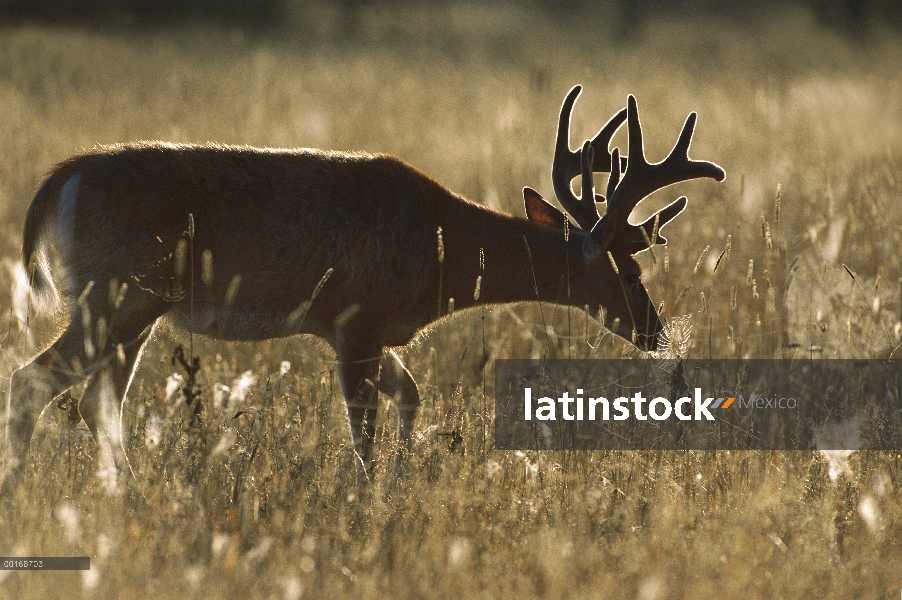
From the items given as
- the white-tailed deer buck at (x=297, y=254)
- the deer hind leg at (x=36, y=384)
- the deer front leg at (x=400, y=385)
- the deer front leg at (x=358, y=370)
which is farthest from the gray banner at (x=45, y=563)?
the deer front leg at (x=400, y=385)

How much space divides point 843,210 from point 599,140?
11.2 ft

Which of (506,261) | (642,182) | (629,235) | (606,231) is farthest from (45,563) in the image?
(642,182)

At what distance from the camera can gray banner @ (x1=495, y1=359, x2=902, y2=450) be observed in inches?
210

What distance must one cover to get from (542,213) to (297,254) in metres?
1.47

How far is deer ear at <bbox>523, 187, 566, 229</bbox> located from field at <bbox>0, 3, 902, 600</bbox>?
56 centimetres

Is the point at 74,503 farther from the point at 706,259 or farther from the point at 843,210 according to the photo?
the point at 843,210

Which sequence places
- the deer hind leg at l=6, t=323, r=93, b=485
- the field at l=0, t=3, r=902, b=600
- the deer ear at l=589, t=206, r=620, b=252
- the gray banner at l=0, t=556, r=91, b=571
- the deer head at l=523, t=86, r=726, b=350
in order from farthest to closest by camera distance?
1. the deer head at l=523, t=86, r=726, b=350
2. the deer ear at l=589, t=206, r=620, b=252
3. the deer hind leg at l=6, t=323, r=93, b=485
4. the field at l=0, t=3, r=902, b=600
5. the gray banner at l=0, t=556, r=91, b=571

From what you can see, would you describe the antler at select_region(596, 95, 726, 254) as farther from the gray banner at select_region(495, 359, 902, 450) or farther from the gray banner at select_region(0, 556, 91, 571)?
the gray banner at select_region(0, 556, 91, 571)

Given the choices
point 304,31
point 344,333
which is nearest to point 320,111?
point 304,31

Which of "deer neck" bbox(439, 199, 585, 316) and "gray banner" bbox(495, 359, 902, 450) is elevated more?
"deer neck" bbox(439, 199, 585, 316)

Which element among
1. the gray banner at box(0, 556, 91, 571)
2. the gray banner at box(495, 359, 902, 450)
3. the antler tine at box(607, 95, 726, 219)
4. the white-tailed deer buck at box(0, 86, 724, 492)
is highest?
the antler tine at box(607, 95, 726, 219)

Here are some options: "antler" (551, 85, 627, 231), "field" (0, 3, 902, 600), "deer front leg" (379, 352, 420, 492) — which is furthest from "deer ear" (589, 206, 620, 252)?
"deer front leg" (379, 352, 420, 492)

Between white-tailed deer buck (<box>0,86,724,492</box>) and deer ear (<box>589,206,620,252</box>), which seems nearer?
white-tailed deer buck (<box>0,86,724,492</box>)

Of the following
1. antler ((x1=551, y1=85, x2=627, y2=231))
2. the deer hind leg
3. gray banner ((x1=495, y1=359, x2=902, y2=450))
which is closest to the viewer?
the deer hind leg
